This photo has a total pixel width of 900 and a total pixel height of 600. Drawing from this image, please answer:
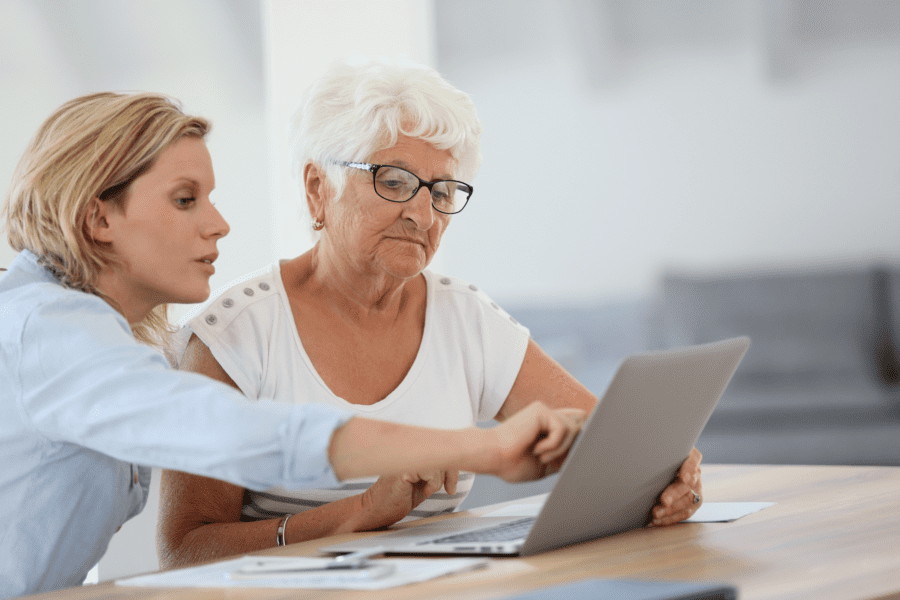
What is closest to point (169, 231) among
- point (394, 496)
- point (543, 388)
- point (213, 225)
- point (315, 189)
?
point (213, 225)

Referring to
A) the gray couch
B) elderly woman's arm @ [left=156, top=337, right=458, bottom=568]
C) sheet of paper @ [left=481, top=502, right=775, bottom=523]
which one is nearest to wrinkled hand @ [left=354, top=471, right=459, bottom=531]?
elderly woman's arm @ [left=156, top=337, right=458, bottom=568]

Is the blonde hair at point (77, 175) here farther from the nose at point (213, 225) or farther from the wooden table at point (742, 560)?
the wooden table at point (742, 560)

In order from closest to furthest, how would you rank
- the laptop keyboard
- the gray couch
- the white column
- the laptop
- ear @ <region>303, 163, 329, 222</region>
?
the laptop
the laptop keyboard
ear @ <region>303, 163, 329, 222</region>
the white column
the gray couch

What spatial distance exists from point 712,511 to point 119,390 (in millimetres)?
742

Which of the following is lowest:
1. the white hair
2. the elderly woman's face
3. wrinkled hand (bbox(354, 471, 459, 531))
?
wrinkled hand (bbox(354, 471, 459, 531))

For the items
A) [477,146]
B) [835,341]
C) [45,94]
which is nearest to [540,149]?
[835,341]

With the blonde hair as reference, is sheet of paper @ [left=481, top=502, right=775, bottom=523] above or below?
below

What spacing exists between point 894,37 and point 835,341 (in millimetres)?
1345

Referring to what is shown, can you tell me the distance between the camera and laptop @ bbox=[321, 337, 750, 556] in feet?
2.98

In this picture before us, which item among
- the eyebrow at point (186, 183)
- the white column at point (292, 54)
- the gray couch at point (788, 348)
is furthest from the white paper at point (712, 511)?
the gray couch at point (788, 348)

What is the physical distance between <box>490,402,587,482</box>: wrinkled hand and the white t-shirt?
1.87ft

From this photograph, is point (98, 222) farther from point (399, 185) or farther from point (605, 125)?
point (605, 125)

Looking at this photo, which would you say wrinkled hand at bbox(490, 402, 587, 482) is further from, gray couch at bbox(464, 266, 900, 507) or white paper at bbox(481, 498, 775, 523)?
gray couch at bbox(464, 266, 900, 507)

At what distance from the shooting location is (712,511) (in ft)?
3.99
